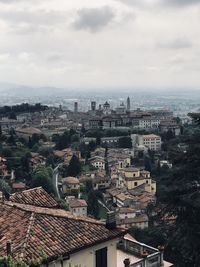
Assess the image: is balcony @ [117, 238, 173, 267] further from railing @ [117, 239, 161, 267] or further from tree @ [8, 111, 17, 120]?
tree @ [8, 111, 17, 120]

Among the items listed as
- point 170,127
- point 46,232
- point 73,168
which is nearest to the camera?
point 46,232

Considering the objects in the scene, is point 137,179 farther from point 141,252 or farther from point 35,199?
point 141,252

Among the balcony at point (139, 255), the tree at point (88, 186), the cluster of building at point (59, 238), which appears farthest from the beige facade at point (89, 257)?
the tree at point (88, 186)

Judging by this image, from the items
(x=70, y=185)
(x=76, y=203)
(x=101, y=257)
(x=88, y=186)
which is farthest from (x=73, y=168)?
(x=101, y=257)

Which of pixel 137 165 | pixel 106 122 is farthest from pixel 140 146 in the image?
pixel 106 122

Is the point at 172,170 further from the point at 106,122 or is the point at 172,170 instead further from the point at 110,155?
the point at 106,122

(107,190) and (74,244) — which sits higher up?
(74,244)

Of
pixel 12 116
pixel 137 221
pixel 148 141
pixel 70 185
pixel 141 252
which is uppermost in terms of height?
pixel 141 252
